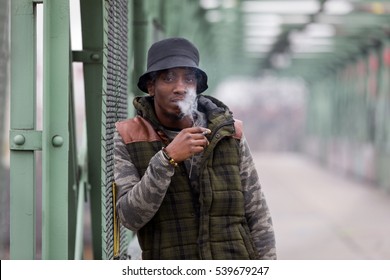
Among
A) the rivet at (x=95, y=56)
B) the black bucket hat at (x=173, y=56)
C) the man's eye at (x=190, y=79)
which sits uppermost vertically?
the rivet at (x=95, y=56)

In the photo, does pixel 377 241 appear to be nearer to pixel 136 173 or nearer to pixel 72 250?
pixel 72 250

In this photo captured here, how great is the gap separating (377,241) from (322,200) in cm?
521

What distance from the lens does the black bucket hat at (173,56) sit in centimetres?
250

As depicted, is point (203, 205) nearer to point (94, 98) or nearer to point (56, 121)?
point (56, 121)

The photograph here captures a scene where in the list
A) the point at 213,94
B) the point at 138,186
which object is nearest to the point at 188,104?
the point at 138,186

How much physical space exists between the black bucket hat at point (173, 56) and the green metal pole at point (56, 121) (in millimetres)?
359

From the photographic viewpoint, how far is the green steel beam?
3564 mm

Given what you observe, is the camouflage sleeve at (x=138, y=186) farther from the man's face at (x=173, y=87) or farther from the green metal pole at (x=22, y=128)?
the green metal pole at (x=22, y=128)

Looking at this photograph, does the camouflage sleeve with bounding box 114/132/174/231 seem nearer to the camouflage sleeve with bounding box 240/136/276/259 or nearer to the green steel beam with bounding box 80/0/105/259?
the camouflage sleeve with bounding box 240/136/276/259

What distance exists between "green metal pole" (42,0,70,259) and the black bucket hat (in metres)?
0.36

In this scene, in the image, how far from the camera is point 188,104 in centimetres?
252

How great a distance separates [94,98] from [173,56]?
1.30m

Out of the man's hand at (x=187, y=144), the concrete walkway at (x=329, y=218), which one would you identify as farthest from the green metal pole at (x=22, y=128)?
the concrete walkway at (x=329, y=218)

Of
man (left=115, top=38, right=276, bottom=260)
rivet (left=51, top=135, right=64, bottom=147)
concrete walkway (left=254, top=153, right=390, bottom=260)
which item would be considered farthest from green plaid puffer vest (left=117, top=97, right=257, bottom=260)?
concrete walkway (left=254, top=153, right=390, bottom=260)
